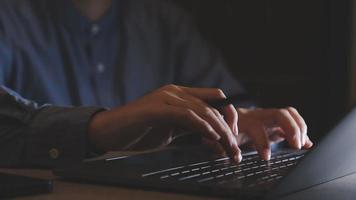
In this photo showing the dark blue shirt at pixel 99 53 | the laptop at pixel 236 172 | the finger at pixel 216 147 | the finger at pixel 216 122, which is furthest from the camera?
the dark blue shirt at pixel 99 53

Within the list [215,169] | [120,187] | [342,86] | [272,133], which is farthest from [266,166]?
[342,86]

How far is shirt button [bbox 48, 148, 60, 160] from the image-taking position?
810mm

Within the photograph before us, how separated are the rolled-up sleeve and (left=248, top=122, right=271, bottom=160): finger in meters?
0.21

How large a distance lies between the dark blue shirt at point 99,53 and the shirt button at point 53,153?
47 cm

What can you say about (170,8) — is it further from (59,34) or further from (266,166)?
(266,166)

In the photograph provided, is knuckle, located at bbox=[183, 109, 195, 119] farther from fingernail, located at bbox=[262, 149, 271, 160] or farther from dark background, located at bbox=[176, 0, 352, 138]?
dark background, located at bbox=[176, 0, 352, 138]

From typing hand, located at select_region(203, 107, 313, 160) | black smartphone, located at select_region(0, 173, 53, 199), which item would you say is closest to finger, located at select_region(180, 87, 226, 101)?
typing hand, located at select_region(203, 107, 313, 160)

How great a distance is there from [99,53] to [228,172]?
0.77 meters

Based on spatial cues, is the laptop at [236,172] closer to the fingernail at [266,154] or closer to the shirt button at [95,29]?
the fingernail at [266,154]

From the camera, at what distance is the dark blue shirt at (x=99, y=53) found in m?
1.29

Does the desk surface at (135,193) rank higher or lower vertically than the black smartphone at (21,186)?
lower

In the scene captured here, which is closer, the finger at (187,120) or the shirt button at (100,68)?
the finger at (187,120)

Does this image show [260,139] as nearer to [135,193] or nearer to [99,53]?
[135,193]

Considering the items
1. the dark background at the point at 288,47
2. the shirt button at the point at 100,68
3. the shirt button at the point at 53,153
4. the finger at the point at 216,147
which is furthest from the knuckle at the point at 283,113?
the dark background at the point at 288,47
